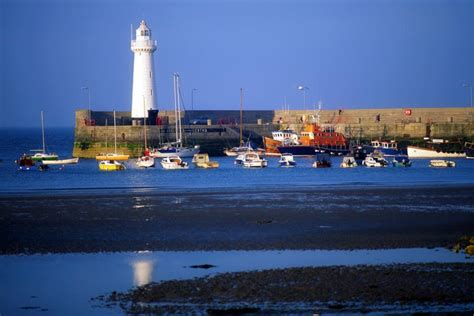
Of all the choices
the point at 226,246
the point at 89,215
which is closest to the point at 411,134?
the point at 89,215

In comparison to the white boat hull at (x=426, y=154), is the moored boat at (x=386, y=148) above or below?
above

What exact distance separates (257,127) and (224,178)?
1208 inches

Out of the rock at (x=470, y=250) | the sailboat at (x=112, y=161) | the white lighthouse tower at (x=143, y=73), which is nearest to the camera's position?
the rock at (x=470, y=250)

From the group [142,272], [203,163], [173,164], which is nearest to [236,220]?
[142,272]

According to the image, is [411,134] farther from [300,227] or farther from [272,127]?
[300,227]

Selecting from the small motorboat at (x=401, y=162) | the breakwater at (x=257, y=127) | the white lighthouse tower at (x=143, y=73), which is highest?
the white lighthouse tower at (x=143, y=73)

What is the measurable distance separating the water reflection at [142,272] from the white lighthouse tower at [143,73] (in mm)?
46960

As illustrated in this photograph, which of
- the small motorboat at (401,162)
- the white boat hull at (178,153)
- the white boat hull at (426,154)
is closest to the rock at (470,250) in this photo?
the small motorboat at (401,162)

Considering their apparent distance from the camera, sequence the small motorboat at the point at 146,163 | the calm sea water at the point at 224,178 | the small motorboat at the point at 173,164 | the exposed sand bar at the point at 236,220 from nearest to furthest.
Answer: the exposed sand bar at the point at 236,220 → the calm sea water at the point at 224,178 → the small motorboat at the point at 173,164 → the small motorboat at the point at 146,163

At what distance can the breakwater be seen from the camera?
209ft

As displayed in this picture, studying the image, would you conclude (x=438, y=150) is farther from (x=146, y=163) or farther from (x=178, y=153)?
(x=146, y=163)

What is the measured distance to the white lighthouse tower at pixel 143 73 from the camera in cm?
6350

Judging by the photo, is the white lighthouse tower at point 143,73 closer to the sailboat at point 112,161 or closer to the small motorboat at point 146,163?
the sailboat at point 112,161

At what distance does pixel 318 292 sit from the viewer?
46.3 ft
